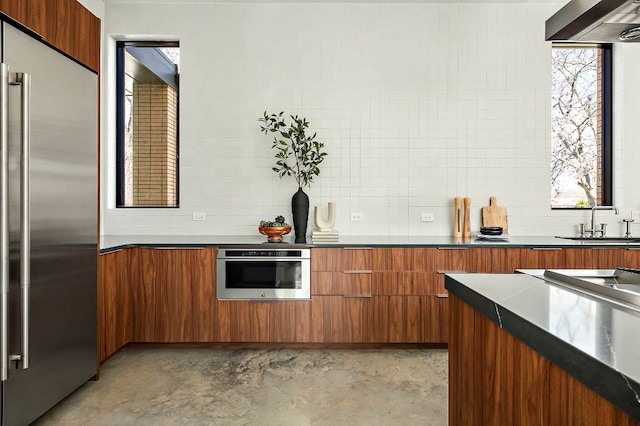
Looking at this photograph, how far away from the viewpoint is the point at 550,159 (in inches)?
159

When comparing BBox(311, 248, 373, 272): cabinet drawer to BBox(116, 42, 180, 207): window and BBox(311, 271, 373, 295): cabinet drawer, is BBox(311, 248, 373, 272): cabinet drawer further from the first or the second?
BBox(116, 42, 180, 207): window

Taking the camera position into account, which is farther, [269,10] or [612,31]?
[269,10]

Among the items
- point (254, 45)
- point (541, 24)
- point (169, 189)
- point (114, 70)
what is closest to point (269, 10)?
point (254, 45)

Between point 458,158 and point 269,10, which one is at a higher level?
point 269,10

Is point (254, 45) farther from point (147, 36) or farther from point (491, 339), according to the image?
point (491, 339)

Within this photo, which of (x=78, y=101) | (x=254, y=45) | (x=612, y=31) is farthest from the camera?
(x=254, y=45)

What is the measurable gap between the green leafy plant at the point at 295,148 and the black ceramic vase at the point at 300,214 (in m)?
0.21

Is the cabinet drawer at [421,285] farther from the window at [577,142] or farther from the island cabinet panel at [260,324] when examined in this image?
the window at [577,142]

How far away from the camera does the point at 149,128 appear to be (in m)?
4.12

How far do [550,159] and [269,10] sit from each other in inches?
114

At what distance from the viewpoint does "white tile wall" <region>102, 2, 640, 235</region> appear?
3.99m

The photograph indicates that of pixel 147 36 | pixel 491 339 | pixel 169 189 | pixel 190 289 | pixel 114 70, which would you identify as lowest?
pixel 190 289

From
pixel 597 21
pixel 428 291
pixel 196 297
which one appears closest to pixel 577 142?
pixel 428 291

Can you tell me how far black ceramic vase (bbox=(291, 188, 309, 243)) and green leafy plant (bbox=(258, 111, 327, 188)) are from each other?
21cm
